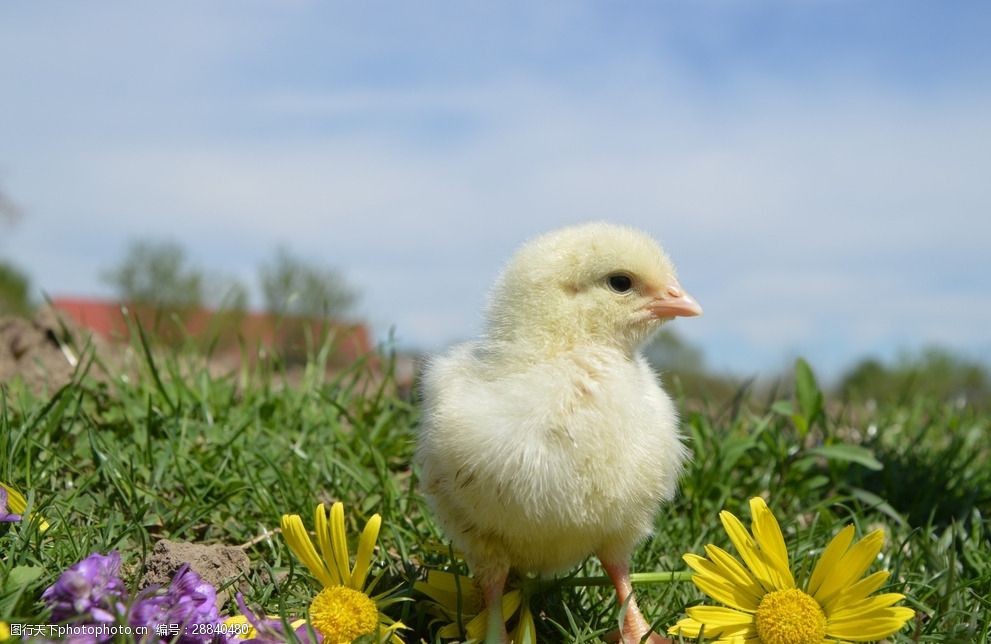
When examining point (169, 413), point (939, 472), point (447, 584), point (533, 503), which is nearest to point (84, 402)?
point (169, 413)

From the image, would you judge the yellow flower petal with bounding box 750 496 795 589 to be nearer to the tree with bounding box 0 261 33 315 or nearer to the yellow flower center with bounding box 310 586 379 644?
the yellow flower center with bounding box 310 586 379 644

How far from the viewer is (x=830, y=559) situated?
9.30 feet

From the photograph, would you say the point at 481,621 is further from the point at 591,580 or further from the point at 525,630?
the point at 591,580

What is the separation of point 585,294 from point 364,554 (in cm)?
104

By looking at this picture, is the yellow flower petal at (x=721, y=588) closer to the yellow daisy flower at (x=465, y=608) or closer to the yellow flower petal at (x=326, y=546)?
the yellow daisy flower at (x=465, y=608)

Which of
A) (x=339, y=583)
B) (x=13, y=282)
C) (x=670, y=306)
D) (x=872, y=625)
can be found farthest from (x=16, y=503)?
(x=13, y=282)

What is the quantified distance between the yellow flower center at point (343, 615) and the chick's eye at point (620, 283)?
1.22 m

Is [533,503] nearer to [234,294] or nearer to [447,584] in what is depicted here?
[447,584]

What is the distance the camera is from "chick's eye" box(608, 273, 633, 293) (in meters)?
3.06

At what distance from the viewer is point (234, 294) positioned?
18.2 feet

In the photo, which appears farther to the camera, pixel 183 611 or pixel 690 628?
pixel 690 628

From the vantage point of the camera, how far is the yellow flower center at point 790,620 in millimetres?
2797

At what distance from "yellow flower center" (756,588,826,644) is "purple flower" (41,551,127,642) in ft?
5.92

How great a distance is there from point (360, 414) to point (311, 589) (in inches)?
60.9
